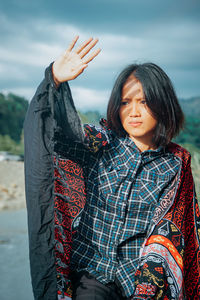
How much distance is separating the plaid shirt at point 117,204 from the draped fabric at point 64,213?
5 cm

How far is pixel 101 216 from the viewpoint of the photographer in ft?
6.07

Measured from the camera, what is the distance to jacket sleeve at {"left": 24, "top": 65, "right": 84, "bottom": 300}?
5.23 feet

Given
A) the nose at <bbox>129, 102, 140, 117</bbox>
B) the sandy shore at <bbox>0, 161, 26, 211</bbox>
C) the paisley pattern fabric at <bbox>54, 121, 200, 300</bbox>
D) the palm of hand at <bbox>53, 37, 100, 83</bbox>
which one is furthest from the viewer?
the sandy shore at <bbox>0, 161, 26, 211</bbox>

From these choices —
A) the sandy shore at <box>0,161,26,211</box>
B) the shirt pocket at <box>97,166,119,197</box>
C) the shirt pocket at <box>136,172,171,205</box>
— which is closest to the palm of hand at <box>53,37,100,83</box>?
the shirt pocket at <box>97,166,119,197</box>

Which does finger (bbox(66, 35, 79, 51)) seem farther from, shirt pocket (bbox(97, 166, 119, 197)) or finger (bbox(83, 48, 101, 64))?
shirt pocket (bbox(97, 166, 119, 197))

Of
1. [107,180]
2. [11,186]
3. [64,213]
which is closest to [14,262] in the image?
[64,213]

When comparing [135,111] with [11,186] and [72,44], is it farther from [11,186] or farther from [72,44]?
[11,186]

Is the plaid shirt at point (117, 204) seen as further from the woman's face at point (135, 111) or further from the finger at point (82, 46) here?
the finger at point (82, 46)

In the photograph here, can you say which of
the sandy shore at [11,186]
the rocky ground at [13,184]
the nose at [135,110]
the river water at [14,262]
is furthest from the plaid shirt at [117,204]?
the sandy shore at [11,186]

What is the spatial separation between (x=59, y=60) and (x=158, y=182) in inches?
32.6

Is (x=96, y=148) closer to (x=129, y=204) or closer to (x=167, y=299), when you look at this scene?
(x=129, y=204)

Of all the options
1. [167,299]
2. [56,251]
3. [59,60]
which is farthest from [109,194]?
[59,60]

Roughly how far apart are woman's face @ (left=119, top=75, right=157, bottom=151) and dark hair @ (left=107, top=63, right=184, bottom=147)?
2 cm

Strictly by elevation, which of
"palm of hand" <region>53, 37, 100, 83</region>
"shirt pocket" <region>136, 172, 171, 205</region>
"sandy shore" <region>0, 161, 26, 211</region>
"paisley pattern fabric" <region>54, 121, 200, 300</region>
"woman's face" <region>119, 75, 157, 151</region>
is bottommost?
"sandy shore" <region>0, 161, 26, 211</region>
